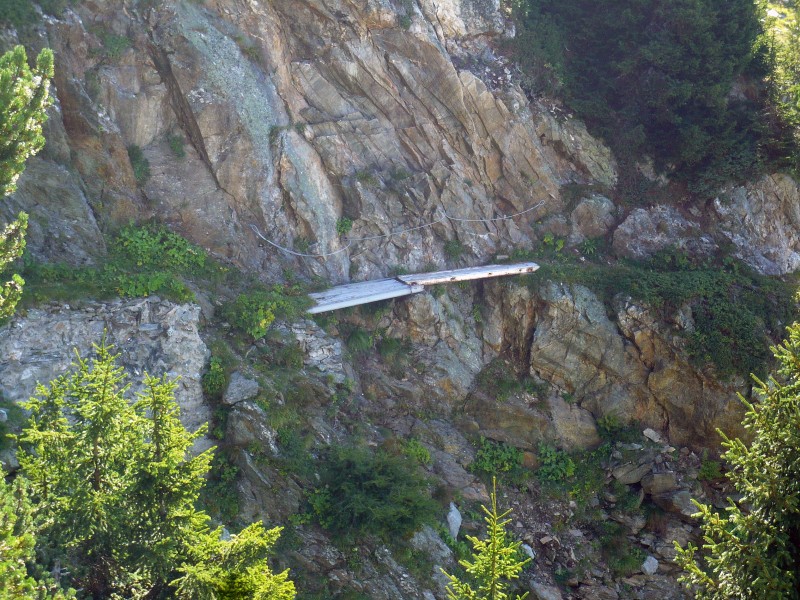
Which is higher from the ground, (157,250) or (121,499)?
(157,250)

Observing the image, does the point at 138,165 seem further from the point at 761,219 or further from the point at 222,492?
the point at 761,219

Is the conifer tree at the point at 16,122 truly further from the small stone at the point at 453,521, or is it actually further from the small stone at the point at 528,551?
the small stone at the point at 528,551

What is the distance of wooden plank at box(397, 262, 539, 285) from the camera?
1375 centimetres

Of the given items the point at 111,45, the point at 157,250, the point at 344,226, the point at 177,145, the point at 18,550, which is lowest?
the point at 18,550

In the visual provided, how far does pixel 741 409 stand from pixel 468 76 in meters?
9.71

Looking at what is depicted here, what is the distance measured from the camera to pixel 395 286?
13.6 m

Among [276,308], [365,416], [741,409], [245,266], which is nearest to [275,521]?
[365,416]

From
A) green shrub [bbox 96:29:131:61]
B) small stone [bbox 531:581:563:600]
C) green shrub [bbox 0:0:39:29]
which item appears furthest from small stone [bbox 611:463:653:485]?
green shrub [bbox 0:0:39:29]

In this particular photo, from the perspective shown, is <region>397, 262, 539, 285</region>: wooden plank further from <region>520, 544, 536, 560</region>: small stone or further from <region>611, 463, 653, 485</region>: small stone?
<region>520, 544, 536, 560</region>: small stone

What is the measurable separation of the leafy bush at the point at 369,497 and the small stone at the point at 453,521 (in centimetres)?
114

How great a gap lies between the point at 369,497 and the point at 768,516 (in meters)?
5.40

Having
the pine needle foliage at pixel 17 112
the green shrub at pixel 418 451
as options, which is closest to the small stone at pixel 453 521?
the green shrub at pixel 418 451

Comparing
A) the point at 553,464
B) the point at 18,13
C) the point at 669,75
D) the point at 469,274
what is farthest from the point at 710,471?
the point at 18,13

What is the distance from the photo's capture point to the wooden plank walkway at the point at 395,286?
12719mm
